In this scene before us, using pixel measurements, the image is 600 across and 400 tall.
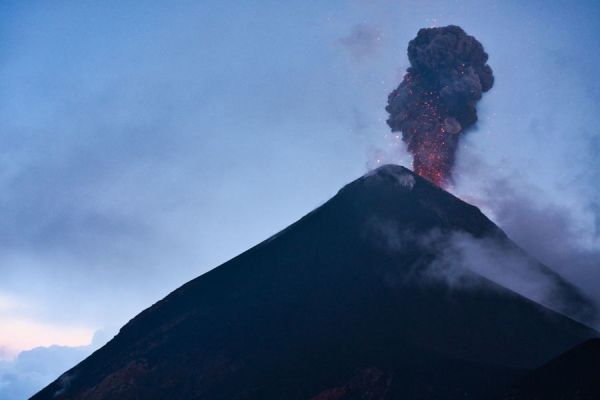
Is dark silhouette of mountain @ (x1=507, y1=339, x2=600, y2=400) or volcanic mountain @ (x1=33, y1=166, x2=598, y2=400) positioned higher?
volcanic mountain @ (x1=33, y1=166, x2=598, y2=400)

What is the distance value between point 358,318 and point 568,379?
1300cm

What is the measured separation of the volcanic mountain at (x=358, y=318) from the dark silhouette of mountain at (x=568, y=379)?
3389 mm

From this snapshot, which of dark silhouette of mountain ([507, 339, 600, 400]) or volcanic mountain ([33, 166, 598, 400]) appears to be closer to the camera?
dark silhouette of mountain ([507, 339, 600, 400])

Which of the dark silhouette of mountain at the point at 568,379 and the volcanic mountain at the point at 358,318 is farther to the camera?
the volcanic mountain at the point at 358,318

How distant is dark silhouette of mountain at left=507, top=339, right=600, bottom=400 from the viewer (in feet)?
50.1

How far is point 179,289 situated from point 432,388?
78.2 feet

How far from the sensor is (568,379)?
52.7ft

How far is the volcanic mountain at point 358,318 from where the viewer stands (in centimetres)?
2294

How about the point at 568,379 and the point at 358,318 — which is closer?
the point at 568,379

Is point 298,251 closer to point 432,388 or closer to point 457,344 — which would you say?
point 457,344

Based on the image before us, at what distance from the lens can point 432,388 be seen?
21.0 metres

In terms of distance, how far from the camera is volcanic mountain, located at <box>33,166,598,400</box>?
22938 mm

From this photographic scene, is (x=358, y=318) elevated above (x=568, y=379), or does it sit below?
above

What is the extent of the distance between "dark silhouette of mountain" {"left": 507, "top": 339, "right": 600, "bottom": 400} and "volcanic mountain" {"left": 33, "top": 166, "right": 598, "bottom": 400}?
3.39 m
